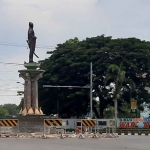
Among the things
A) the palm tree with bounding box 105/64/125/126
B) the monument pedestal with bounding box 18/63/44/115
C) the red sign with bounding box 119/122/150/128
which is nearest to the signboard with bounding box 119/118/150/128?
the red sign with bounding box 119/122/150/128

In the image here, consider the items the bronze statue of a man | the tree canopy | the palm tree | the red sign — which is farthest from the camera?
the tree canopy

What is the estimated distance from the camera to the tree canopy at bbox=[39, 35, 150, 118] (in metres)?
54.7

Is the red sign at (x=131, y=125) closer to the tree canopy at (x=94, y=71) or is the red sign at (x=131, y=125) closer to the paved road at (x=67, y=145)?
the tree canopy at (x=94, y=71)

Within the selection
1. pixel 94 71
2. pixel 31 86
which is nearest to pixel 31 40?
pixel 31 86

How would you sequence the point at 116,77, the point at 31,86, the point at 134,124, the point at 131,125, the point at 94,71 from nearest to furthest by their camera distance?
the point at 31,86, the point at 131,125, the point at 134,124, the point at 116,77, the point at 94,71

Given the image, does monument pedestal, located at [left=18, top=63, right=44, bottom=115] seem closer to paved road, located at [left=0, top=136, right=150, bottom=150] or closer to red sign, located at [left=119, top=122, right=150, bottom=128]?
paved road, located at [left=0, top=136, right=150, bottom=150]

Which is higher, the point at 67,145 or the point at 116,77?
the point at 116,77

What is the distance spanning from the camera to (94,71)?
56156 mm

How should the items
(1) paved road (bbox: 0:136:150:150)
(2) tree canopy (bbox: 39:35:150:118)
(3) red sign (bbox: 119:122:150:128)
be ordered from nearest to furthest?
(1) paved road (bbox: 0:136:150:150), (3) red sign (bbox: 119:122:150:128), (2) tree canopy (bbox: 39:35:150:118)

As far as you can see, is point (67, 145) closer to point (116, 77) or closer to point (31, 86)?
point (31, 86)

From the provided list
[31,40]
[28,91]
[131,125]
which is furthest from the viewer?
[131,125]

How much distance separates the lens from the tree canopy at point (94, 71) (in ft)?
179

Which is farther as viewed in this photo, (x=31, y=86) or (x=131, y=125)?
(x=131, y=125)

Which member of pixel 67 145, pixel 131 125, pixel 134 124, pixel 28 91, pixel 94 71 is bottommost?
pixel 67 145
